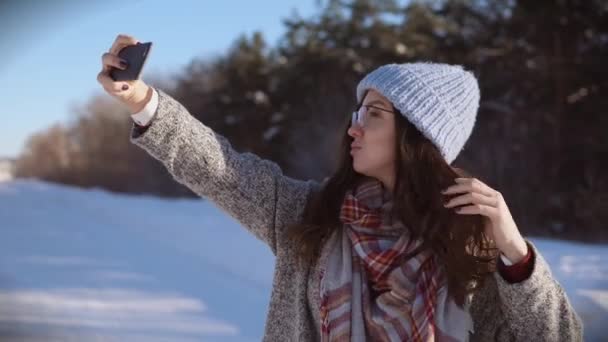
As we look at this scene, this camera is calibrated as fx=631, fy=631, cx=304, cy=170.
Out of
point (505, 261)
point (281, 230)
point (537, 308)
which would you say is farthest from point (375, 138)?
point (537, 308)

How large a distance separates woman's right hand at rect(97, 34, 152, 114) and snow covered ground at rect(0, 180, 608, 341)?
9.76ft

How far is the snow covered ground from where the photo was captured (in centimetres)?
446

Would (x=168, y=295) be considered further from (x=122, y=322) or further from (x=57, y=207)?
(x=57, y=207)

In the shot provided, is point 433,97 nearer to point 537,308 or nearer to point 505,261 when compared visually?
point 505,261

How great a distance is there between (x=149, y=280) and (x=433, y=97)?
15.3 ft

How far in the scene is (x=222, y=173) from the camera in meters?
1.83

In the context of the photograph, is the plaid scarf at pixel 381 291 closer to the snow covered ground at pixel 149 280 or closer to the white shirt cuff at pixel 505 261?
the white shirt cuff at pixel 505 261

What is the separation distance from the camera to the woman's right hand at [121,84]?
1.62 m

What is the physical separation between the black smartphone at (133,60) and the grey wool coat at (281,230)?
0.14 metres

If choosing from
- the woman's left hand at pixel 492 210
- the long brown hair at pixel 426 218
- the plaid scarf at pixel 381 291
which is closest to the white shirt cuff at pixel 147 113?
the long brown hair at pixel 426 218

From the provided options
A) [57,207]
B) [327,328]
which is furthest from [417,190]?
[57,207]

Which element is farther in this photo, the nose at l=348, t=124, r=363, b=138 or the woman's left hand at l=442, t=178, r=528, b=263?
the nose at l=348, t=124, r=363, b=138

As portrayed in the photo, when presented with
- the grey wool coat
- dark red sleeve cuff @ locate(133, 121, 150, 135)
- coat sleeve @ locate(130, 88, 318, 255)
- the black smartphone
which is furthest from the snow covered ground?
the black smartphone

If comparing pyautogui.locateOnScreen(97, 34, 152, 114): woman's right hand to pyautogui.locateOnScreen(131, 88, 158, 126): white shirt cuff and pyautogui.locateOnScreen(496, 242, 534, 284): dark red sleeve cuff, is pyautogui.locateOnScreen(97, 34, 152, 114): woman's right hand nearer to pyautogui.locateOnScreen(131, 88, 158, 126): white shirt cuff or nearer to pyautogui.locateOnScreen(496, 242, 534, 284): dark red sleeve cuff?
pyautogui.locateOnScreen(131, 88, 158, 126): white shirt cuff
